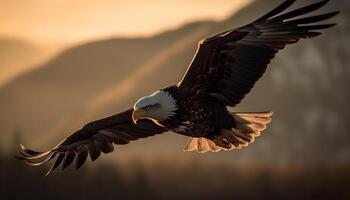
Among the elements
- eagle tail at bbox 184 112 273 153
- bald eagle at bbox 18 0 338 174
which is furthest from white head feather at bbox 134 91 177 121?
eagle tail at bbox 184 112 273 153

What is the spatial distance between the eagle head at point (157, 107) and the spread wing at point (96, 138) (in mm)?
441

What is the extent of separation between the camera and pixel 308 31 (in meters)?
3.03

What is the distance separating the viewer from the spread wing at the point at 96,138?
143 inches

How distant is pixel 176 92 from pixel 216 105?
0.22m

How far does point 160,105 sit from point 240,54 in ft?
1.39

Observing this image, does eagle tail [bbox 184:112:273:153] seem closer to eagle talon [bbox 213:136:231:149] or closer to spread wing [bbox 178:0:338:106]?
eagle talon [bbox 213:136:231:149]

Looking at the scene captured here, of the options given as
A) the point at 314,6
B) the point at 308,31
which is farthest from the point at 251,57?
the point at 314,6

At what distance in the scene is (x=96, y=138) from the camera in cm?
371

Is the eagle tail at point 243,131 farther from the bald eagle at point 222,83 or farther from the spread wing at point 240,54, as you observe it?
the spread wing at point 240,54

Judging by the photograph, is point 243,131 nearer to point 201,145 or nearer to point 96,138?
point 201,145

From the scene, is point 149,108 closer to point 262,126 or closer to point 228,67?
point 228,67

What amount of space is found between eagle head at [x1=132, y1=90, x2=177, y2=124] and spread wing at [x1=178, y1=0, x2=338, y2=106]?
9cm

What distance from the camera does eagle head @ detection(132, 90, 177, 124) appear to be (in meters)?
3.15

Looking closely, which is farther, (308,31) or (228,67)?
(228,67)
